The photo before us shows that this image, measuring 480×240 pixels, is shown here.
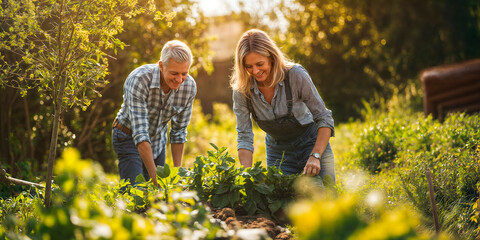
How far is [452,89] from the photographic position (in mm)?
6812

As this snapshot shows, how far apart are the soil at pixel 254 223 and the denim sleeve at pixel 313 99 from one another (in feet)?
2.72

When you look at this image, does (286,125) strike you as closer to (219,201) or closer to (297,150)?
(297,150)

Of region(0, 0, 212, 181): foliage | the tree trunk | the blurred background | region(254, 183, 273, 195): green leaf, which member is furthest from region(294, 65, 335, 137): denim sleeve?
the blurred background

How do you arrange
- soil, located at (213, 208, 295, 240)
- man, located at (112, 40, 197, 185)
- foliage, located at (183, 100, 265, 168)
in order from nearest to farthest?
soil, located at (213, 208, 295, 240)
man, located at (112, 40, 197, 185)
foliage, located at (183, 100, 265, 168)

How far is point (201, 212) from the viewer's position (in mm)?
1806

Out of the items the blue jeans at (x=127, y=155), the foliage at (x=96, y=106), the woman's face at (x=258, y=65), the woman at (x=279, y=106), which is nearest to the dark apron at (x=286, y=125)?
the woman at (x=279, y=106)

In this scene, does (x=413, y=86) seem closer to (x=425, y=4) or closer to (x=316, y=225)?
(x=425, y=4)

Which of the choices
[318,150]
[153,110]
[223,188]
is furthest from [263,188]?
[153,110]

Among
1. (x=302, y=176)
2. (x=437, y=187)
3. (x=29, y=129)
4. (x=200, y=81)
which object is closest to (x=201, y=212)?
(x=302, y=176)

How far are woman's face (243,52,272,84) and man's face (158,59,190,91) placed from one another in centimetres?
43

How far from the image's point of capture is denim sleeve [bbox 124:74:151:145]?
10.8ft

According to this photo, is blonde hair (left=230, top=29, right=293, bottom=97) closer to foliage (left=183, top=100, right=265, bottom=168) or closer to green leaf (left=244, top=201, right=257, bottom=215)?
green leaf (left=244, top=201, right=257, bottom=215)

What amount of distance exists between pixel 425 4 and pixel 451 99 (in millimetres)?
6651

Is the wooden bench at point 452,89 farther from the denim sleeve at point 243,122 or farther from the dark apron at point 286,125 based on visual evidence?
the denim sleeve at point 243,122
